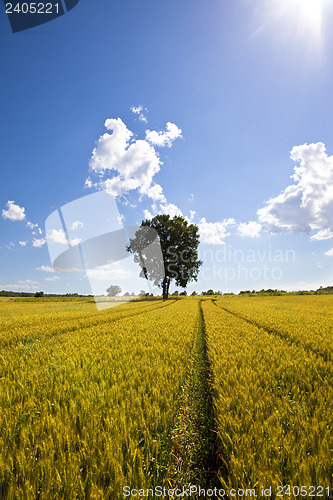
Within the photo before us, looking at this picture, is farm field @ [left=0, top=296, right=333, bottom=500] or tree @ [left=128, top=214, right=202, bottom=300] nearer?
farm field @ [left=0, top=296, right=333, bottom=500]

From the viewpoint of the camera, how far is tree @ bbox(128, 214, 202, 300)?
45.5 m

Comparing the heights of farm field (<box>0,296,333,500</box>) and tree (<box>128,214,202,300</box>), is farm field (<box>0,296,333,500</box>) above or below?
below

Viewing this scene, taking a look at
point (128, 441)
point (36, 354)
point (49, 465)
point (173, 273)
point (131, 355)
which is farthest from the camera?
point (173, 273)

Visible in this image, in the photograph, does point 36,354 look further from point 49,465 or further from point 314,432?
point 314,432

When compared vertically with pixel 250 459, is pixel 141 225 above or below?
above

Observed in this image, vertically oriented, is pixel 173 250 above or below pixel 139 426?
above

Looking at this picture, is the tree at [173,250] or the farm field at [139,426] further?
the tree at [173,250]

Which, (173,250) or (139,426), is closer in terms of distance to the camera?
(139,426)

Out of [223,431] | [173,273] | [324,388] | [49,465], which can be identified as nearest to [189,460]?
[223,431]

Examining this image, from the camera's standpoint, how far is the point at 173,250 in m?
45.4

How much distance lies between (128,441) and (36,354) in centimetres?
397

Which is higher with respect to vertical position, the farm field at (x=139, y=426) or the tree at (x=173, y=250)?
the tree at (x=173, y=250)

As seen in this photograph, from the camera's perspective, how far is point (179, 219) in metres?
48.4

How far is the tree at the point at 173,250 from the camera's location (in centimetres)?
4547
